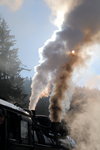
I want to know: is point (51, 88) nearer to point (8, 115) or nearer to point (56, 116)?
point (56, 116)

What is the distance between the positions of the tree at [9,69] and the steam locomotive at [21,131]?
1534cm

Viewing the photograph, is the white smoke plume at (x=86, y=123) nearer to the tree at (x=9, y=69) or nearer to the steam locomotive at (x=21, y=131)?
the steam locomotive at (x=21, y=131)

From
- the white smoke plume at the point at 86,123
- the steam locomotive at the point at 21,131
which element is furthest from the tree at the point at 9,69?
the steam locomotive at the point at 21,131

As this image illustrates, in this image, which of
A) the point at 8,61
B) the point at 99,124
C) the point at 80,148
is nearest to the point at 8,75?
the point at 8,61

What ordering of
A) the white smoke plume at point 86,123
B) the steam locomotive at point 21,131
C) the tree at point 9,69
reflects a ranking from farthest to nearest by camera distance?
the tree at point 9,69
the white smoke plume at point 86,123
the steam locomotive at point 21,131

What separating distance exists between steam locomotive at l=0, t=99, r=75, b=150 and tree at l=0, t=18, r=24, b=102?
15338 millimetres

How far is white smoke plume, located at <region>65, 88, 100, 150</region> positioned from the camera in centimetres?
1644

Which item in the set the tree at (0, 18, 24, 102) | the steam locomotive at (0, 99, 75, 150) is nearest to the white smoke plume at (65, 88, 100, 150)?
the steam locomotive at (0, 99, 75, 150)

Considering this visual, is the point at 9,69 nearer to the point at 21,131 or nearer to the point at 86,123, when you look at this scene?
the point at 86,123

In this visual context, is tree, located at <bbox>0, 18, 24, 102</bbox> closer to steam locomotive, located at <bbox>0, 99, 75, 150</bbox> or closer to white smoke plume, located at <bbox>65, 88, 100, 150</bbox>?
white smoke plume, located at <bbox>65, 88, 100, 150</bbox>

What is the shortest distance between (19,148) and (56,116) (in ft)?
28.0

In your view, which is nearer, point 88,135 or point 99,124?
point 88,135

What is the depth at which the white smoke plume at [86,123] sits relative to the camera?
16436 mm

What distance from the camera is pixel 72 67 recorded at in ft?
56.8
